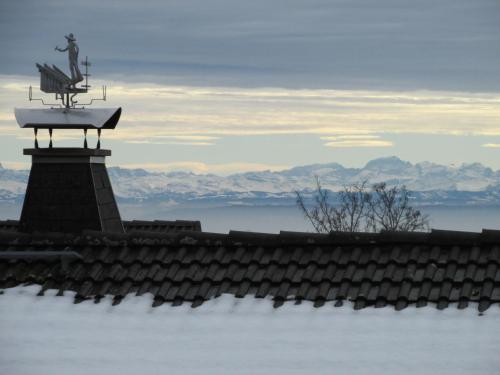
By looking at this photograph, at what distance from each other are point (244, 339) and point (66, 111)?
9.00 m

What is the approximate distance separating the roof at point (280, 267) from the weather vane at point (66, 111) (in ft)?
17.4

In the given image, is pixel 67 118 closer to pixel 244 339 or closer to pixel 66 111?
pixel 66 111

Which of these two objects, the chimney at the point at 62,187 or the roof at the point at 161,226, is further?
the roof at the point at 161,226

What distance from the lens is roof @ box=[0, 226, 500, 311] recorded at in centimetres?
1174

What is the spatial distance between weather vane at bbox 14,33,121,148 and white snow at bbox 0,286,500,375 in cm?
701

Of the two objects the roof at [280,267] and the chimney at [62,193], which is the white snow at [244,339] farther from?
the chimney at [62,193]

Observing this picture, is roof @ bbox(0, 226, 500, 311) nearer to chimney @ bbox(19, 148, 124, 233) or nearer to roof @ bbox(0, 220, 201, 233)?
chimney @ bbox(19, 148, 124, 233)

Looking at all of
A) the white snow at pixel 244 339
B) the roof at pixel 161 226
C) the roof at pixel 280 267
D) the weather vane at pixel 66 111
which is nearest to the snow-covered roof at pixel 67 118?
the weather vane at pixel 66 111

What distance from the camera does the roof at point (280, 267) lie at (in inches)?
462

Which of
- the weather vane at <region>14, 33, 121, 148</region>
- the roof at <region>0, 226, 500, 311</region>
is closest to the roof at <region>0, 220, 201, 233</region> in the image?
the weather vane at <region>14, 33, 121, 148</region>

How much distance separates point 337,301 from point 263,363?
1.41 m

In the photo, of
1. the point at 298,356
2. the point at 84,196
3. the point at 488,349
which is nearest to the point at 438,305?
the point at 488,349

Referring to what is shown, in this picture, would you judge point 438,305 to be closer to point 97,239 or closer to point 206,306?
point 206,306

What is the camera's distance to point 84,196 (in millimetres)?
18062
